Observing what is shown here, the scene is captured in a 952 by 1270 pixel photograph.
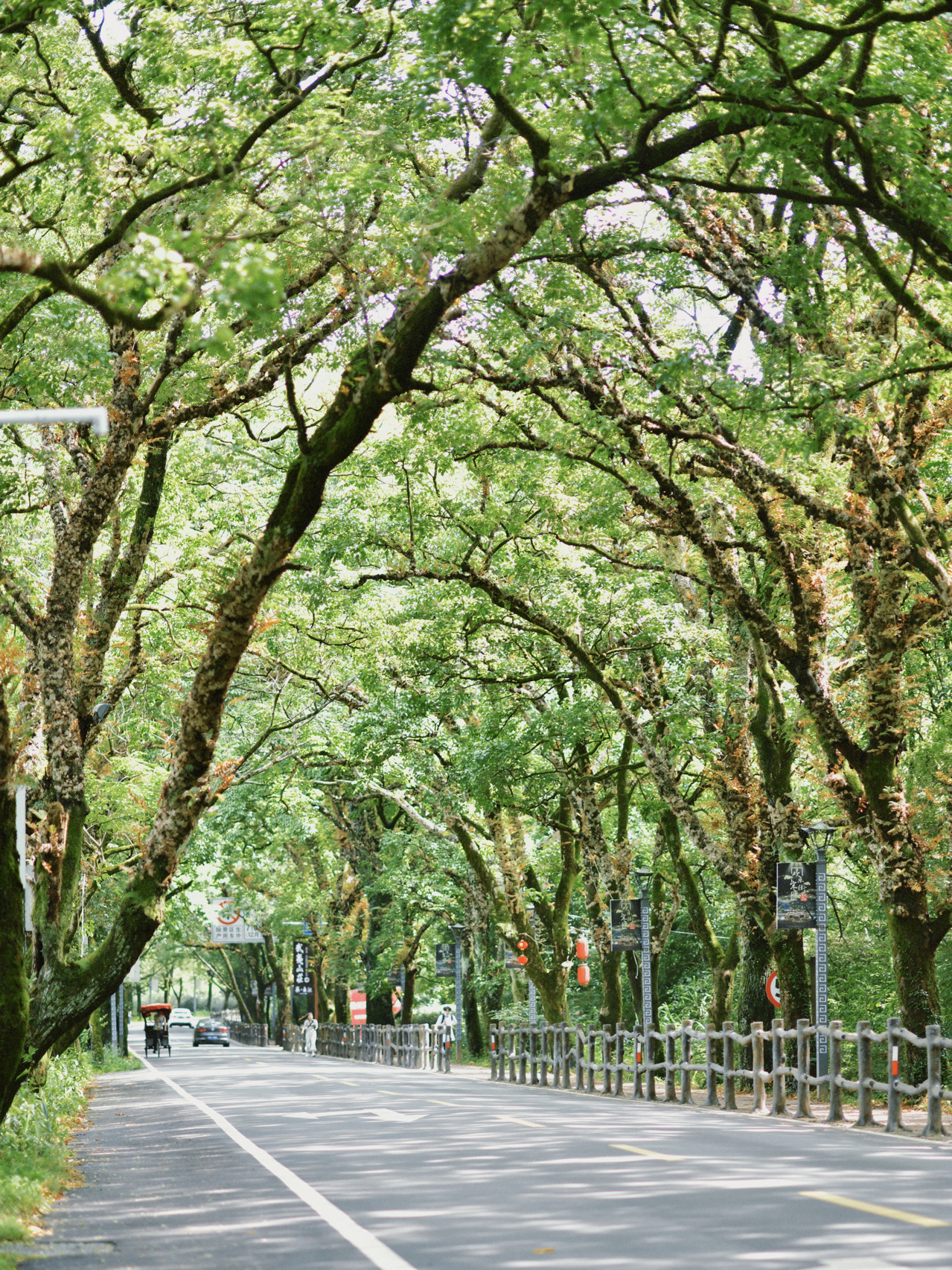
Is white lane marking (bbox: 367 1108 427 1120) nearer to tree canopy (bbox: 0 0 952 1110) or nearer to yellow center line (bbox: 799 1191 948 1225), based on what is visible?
tree canopy (bbox: 0 0 952 1110)

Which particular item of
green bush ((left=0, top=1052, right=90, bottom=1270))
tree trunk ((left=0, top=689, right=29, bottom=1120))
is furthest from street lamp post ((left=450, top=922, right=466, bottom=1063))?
tree trunk ((left=0, top=689, right=29, bottom=1120))

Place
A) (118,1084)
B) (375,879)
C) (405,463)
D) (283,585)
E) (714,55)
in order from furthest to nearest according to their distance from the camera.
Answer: (375,879), (118,1084), (283,585), (405,463), (714,55)

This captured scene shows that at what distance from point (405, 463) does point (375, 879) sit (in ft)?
88.9

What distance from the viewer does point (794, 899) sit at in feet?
69.6

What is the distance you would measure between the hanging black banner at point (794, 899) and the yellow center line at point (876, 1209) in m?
11.5

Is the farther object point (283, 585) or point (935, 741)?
point (283, 585)

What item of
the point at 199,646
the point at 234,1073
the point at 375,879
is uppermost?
the point at 199,646

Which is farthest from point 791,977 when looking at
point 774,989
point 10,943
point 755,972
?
point 10,943

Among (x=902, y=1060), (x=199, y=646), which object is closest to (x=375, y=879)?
(x=199, y=646)

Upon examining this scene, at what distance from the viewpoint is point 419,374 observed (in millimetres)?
21266

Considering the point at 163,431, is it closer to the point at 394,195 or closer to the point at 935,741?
the point at 394,195

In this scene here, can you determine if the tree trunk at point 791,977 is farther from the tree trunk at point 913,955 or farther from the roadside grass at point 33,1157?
the roadside grass at point 33,1157

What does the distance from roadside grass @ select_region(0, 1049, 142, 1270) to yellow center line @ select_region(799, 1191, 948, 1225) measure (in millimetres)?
4512

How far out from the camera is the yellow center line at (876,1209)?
8484mm
